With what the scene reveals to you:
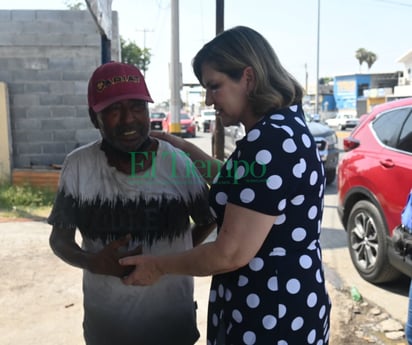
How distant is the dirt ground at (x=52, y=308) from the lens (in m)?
3.21

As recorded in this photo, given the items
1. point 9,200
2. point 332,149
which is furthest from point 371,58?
point 9,200

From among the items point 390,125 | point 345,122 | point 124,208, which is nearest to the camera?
point 124,208

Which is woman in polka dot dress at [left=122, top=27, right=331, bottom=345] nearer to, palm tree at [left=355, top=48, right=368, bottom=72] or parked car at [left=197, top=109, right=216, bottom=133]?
parked car at [left=197, top=109, right=216, bottom=133]

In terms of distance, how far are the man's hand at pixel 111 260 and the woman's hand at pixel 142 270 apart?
1.3 inches

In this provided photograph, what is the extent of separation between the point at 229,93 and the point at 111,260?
68 cm

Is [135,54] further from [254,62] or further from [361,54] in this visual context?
[361,54]

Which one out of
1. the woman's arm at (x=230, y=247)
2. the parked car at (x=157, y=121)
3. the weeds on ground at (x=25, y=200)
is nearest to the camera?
the woman's arm at (x=230, y=247)

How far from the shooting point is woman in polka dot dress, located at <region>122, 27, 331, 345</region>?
1.27m

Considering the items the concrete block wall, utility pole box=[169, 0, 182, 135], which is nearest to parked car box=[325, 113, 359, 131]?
utility pole box=[169, 0, 182, 135]

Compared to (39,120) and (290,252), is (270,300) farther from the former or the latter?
(39,120)

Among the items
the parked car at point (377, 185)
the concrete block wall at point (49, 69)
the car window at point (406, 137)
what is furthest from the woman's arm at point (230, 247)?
the concrete block wall at point (49, 69)

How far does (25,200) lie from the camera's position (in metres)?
7.09

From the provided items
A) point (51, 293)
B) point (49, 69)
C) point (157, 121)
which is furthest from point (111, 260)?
point (157, 121)

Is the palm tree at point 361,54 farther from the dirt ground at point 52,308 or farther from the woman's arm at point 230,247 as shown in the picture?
→ the woman's arm at point 230,247
